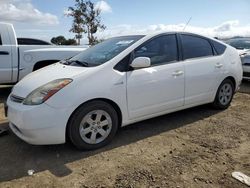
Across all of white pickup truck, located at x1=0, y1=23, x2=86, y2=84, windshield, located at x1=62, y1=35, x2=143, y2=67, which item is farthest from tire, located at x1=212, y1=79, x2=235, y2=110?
white pickup truck, located at x1=0, y1=23, x2=86, y2=84

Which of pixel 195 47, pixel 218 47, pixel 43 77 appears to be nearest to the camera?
pixel 43 77

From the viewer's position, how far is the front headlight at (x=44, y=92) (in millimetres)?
3451

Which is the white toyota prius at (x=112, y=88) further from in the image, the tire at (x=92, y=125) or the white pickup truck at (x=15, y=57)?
the white pickup truck at (x=15, y=57)

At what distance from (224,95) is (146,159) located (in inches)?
104

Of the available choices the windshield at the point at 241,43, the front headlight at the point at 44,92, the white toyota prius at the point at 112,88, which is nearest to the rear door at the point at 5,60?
the white toyota prius at the point at 112,88

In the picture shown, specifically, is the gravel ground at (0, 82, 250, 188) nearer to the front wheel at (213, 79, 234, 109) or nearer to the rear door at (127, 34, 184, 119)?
the rear door at (127, 34, 184, 119)

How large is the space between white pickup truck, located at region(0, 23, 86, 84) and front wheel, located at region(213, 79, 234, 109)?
400 centimetres

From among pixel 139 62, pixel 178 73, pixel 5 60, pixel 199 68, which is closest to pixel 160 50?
pixel 178 73

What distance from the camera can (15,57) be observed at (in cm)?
660

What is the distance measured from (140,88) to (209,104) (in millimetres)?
2134

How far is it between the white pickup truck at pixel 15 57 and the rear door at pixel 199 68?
3606mm

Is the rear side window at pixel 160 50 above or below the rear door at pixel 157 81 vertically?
above

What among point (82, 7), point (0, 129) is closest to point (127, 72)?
point (0, 129)

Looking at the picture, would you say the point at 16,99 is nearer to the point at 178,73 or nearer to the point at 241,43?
the point at 178,73
